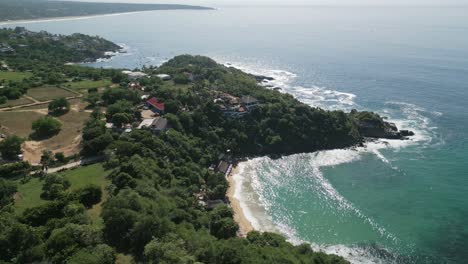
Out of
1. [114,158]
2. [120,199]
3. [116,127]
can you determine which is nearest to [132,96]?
[116,127]

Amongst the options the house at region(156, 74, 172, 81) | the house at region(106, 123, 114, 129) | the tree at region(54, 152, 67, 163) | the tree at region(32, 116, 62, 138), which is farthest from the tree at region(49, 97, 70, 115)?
the house at region(156, 74, 172, 81)

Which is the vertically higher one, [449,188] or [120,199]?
[120,199]

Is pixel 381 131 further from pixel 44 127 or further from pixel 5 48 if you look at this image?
pixel 5 48

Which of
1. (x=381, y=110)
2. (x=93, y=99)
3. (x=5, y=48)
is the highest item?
(x=93, y=99)

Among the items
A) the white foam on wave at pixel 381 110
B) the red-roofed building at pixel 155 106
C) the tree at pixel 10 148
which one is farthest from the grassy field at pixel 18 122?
the white foam on wave at pixel 381 110

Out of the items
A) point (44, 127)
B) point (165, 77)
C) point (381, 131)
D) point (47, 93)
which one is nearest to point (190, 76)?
point (165, 77)

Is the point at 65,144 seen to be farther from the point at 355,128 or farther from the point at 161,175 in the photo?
the point at 355,128
